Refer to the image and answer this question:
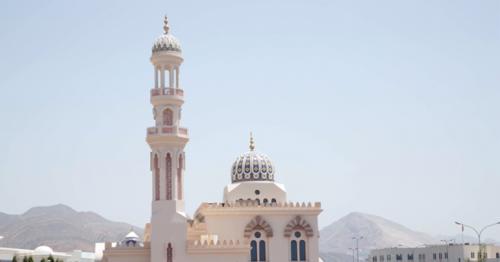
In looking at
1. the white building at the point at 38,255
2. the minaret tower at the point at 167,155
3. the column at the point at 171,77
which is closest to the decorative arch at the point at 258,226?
the minaret tower at the point at 167,155

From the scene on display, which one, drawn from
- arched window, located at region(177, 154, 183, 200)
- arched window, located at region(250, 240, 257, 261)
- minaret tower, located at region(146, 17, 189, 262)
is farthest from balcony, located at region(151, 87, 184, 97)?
arched window, located at region(250, 240, 257, 261)

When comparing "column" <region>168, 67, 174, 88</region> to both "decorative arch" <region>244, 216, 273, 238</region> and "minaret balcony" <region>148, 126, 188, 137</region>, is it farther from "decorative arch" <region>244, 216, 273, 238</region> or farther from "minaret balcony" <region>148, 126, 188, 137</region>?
"decorative arch" <region>244, 216, 273, 238</region>

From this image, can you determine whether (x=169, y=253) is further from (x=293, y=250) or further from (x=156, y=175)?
(x=293, y=250)

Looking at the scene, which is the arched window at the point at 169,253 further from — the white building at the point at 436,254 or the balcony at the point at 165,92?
the white building at the point at 436,254

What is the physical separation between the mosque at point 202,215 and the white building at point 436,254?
50.1 metres

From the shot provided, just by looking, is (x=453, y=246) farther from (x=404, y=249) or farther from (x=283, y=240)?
(x=283, y=240)

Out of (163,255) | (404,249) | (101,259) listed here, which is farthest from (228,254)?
(404,249)

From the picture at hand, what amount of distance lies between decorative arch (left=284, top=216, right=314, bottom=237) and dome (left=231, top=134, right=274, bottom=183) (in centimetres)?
528

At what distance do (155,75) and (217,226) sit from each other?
11.7 metres

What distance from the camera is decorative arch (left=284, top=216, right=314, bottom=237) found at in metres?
62.5

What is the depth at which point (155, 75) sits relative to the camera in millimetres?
59438

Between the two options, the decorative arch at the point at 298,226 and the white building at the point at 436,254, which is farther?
the white building at the point at 436,254

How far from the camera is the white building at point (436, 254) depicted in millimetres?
116062

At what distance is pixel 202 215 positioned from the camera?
63312 mm
